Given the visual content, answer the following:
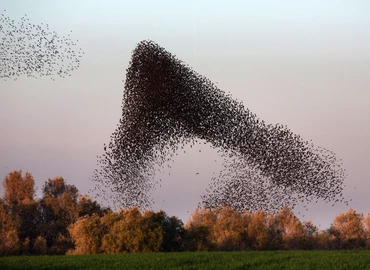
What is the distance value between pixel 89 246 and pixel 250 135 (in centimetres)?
1219

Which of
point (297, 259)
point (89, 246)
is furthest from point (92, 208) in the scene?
point (297, 259)

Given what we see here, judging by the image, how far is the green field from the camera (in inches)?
790

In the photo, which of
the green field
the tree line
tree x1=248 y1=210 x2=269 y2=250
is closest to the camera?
the green field

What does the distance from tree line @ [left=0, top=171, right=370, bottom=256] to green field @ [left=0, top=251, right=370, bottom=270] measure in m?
5.87

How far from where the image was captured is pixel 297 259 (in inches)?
849

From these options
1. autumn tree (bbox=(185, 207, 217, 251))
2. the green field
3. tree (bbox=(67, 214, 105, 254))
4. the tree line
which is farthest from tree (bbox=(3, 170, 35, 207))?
the green field

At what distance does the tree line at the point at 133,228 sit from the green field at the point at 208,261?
5868 millimetres

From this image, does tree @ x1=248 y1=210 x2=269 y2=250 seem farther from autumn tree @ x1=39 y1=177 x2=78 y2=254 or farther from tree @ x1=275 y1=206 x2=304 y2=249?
autumn tree @ x1=39 y1=177 x2=78 y2=254

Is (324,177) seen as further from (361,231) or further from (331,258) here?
(361,231)

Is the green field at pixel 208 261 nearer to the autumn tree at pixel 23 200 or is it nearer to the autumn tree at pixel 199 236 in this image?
the autumn tree at pixel 199 236

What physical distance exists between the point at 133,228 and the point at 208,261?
8560 mm

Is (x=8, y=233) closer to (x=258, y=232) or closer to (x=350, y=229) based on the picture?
(x=258, y=232)

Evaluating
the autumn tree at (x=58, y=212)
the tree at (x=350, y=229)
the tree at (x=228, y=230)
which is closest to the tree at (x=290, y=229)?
the tree at (x=228, y=230)

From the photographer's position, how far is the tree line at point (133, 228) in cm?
2984
